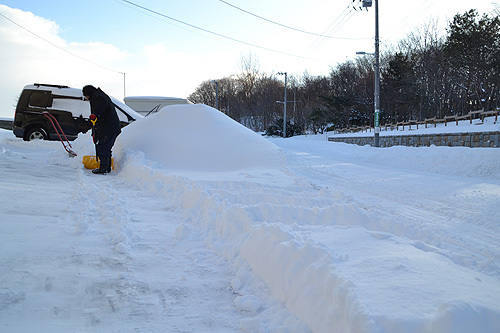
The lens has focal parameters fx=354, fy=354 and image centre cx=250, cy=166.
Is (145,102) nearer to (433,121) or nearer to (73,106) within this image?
(73,106)

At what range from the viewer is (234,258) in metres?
3.06

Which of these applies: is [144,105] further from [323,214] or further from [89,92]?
[323,214]

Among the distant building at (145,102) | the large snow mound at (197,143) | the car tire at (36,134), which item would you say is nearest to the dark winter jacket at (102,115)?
the large snow mound at (197,143)

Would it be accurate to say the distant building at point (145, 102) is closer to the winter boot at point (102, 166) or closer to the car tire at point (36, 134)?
the car tire at point (36, 134)

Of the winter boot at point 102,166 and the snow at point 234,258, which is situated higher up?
the winter boot at point 102,166

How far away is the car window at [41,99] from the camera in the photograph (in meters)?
11.4

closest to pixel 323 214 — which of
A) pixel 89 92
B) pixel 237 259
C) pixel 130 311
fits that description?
pixel 237 259

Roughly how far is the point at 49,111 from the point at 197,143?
636 centimetres

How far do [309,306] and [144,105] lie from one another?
19971 mm

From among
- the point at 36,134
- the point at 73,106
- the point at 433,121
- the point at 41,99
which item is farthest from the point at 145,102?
the point at 433,121

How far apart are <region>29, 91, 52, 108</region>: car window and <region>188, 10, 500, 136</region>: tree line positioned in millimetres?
31224

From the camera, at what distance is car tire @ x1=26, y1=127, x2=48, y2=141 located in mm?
11320

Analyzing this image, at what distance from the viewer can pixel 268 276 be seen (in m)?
2.60

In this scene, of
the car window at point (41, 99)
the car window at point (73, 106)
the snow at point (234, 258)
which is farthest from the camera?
the car window at point (73, 106)
